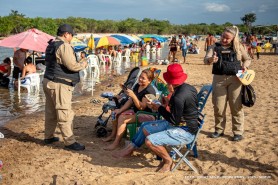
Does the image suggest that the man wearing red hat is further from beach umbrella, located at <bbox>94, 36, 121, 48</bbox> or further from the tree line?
the tree line

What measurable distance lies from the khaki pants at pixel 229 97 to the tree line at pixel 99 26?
34.4m

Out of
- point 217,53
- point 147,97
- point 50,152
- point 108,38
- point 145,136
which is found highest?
point 108,38

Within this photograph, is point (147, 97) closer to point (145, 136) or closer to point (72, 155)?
point (145, 136)

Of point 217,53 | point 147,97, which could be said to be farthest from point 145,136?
point 217,53

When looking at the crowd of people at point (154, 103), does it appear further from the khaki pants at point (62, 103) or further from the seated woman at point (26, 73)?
the seated woman at point (26, 73)

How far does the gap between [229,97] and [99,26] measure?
277 feet

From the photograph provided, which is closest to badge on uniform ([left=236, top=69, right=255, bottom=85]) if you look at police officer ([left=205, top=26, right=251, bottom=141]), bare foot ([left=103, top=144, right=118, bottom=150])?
police officer ([left=205, top=26, right=251, bottom=141])

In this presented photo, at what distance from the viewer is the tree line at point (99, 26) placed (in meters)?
63.1

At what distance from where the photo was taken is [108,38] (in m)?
17.1

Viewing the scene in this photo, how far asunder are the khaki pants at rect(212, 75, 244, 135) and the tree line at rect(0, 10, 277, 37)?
3443 cm

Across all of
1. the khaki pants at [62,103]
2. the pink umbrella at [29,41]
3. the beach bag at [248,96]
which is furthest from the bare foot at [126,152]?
the pink umbrella at [29,41]

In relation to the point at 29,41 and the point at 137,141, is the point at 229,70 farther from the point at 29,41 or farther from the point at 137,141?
the point at 29,41

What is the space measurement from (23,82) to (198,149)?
289 inches

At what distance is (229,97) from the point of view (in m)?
4.98
